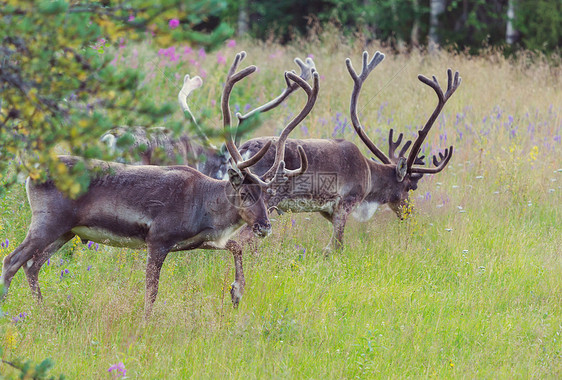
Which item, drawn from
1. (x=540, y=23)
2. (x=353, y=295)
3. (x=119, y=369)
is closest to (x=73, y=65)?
(x=119, y=369)

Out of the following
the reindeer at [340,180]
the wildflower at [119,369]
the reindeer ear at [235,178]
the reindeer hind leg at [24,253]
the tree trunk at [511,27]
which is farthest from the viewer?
the tree trunk at [511,27]

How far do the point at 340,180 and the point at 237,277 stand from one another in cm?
198

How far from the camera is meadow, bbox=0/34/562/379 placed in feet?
14.8

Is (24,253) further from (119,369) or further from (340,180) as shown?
(340,180)

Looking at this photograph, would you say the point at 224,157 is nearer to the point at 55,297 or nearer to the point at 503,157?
the point at 55,297

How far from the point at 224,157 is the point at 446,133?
12.3ft

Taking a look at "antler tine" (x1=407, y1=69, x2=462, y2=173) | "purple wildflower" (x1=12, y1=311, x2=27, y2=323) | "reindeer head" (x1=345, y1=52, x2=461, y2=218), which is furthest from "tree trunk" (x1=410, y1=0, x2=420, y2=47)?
"purple wildflower" (x1=12, y1=311, x2=27, y2=323)

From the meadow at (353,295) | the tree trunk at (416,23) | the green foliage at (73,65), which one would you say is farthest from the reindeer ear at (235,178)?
the tree trunk at (416,23)

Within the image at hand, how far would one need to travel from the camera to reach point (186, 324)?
4.81 metres

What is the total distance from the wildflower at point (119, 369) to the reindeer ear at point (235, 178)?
1.66m

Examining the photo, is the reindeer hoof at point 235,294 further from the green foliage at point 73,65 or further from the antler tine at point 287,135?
the green foliage at point 73,65

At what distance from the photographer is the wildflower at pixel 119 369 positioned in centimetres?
398

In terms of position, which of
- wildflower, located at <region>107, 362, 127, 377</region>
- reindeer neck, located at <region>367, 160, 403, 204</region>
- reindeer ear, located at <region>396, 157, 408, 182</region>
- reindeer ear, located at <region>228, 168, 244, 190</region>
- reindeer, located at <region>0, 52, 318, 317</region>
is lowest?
reindeer neck, located at <region>367, 160, 403, 204</region>

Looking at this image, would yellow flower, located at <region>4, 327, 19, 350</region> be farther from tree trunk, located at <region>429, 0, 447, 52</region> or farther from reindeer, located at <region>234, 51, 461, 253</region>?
tree trunk, located at <region>429, 0, 447, 52</region>
